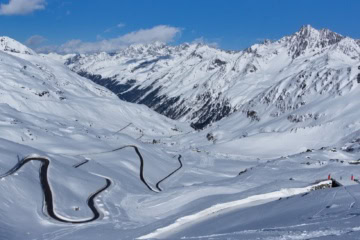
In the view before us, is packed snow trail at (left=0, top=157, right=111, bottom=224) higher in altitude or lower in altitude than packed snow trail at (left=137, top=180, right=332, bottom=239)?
higher

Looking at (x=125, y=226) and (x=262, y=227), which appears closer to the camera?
(x=262, y=227)

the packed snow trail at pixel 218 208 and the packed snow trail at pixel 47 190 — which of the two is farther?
the packed snow trail at pixel 47 190

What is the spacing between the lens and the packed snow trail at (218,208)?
37.0 metres

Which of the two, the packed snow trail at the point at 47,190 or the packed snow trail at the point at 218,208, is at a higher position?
the packed snow trail at the point at 47,190

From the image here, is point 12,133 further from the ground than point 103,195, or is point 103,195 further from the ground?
point 12,133

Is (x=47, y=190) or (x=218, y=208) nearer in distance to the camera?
(x=218, y=208)

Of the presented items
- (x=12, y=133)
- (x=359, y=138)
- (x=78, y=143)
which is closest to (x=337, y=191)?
(x=78, y=143)

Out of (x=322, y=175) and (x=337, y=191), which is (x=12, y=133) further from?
(x=337, y=191)

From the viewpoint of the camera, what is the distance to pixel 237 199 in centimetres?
4528

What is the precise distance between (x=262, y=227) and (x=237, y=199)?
15789 mm

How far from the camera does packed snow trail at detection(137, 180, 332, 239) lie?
121 feet

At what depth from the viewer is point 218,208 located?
43.3 meters

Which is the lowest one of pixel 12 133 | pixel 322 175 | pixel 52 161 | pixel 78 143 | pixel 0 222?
pixel 322 175

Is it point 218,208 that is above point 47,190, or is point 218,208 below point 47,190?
below
